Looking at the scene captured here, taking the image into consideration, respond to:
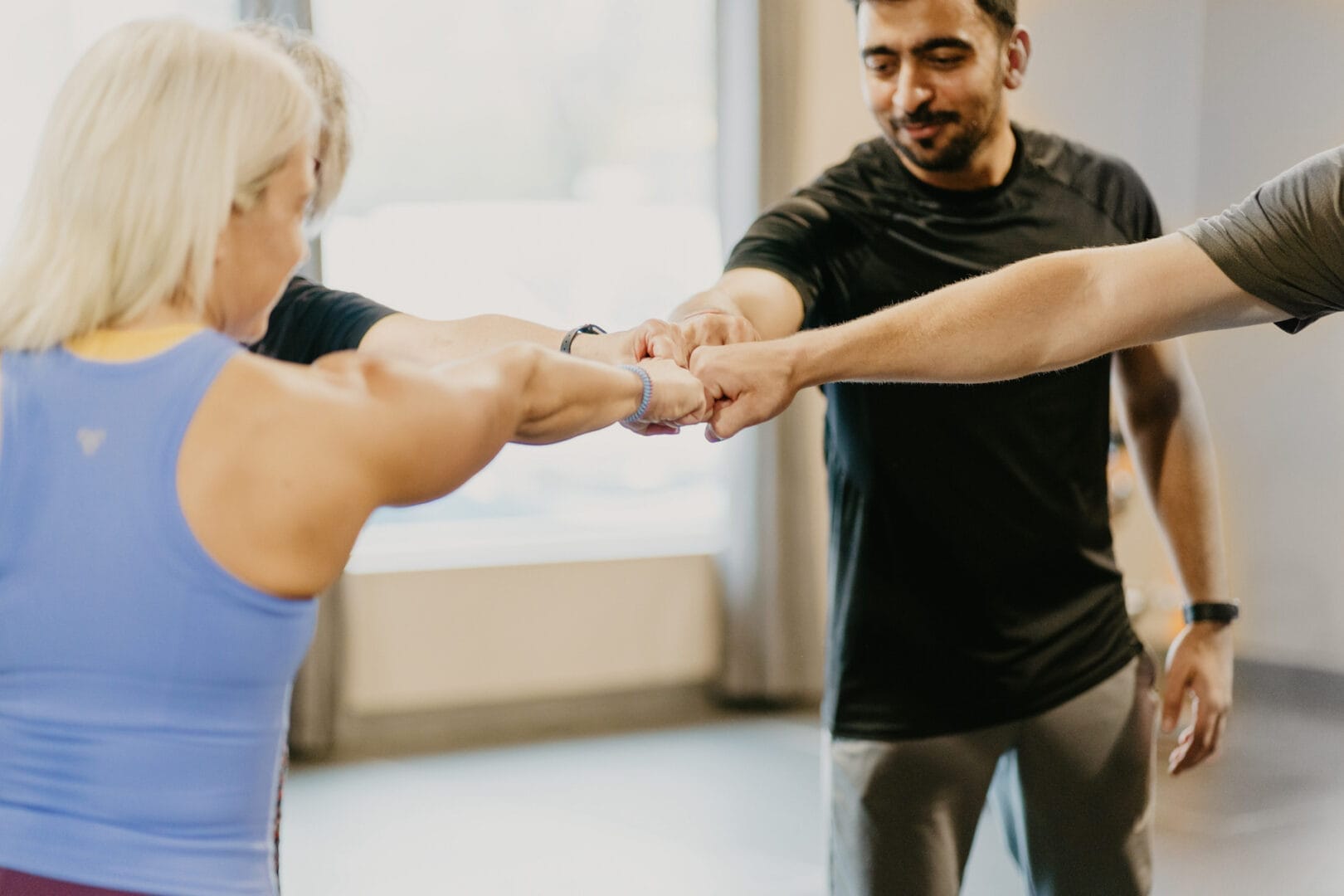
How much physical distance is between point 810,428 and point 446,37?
78.5 inches

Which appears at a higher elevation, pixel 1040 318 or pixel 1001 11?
pixel 1001 11

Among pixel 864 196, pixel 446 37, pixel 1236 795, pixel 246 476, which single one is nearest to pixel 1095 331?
pixel 864 196

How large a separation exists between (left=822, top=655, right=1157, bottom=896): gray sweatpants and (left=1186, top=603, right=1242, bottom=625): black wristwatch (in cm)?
19

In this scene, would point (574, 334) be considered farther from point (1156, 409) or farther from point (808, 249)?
point (1156, 409)

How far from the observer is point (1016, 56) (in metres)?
1.92

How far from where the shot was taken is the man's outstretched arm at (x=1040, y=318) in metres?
1.56

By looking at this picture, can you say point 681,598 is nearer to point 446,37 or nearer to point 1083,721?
point 446,37

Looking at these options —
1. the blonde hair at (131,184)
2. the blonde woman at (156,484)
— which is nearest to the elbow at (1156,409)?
the blonde woman at (156,484)

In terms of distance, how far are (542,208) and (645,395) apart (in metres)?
3.43

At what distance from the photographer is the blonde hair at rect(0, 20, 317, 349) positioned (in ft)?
3.18

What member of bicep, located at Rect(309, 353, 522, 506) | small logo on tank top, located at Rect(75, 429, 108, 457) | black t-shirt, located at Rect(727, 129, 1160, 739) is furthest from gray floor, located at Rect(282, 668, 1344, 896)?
small logo on tank top, located at Rect(75, 429, 108, 457)

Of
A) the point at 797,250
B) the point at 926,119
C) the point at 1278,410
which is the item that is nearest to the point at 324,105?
the point at 797,250

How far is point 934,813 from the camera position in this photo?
5.64 feet

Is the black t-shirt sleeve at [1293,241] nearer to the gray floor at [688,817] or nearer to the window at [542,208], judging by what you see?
the gray floor at [688,817]
